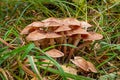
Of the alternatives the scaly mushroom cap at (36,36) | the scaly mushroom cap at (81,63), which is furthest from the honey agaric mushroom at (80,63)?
the scaly mushroom cap at (36,36)

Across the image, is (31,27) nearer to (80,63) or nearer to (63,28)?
(63,28)

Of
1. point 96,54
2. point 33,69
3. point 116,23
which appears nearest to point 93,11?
point 116,23

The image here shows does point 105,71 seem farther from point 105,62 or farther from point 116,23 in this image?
point 116,23

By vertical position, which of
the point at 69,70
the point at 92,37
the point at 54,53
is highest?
the point at 92,37

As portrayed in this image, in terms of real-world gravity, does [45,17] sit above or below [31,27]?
above

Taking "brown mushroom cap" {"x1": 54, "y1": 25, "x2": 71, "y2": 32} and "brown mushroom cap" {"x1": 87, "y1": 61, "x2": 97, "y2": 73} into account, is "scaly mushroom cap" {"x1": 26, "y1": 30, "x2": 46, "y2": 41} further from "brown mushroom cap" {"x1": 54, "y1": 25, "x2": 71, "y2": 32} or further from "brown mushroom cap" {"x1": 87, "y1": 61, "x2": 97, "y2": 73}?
"brown mushroom cap" {"x1": 87, "y1": 61, "x2": 97, "y2": 73}

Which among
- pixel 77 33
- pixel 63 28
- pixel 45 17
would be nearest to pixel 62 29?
pixel 63 28

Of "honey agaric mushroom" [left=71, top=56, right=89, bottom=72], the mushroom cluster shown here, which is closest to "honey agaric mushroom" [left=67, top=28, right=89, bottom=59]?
the mushroom cluster
